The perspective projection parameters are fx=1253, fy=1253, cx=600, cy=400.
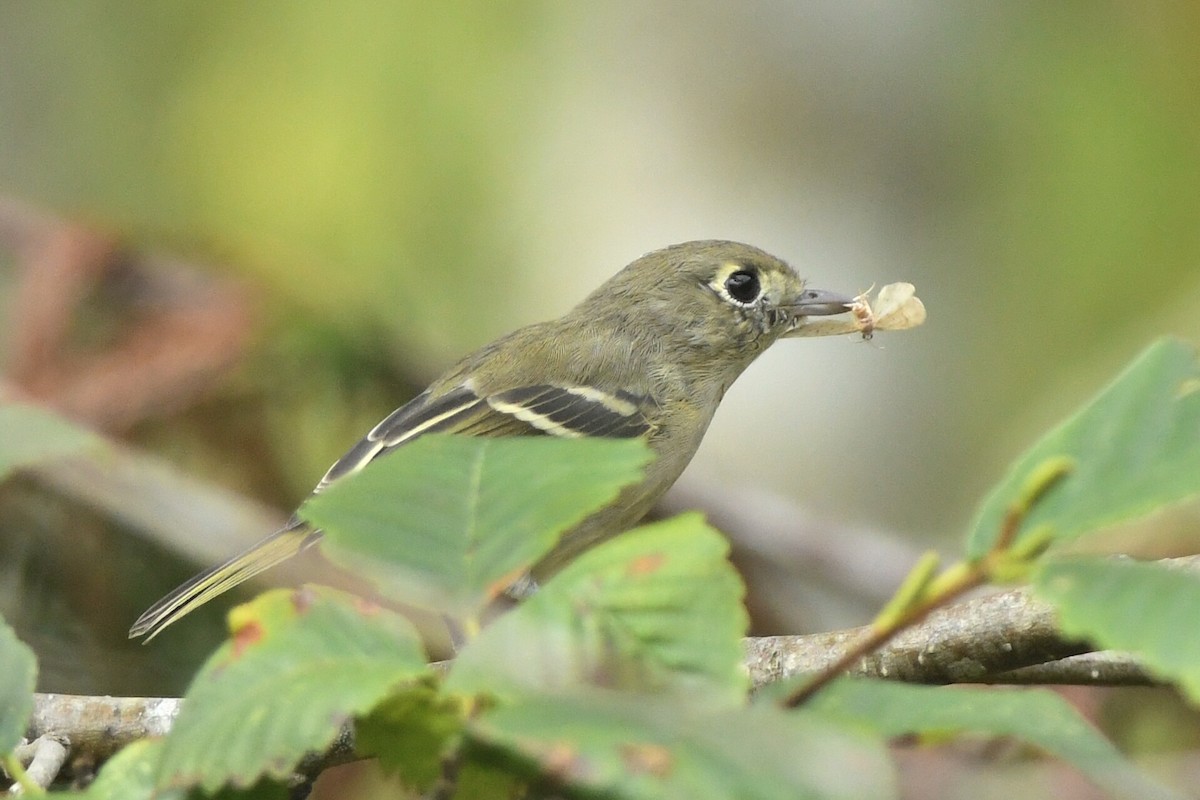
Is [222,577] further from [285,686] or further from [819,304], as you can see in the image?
[285,686]

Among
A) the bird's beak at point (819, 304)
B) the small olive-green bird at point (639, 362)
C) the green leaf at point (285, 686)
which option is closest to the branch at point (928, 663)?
the green leaf at point (285, 686)

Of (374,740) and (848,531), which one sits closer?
(374,740)

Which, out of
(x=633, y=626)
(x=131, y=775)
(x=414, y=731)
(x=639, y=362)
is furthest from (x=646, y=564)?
(x=639, y=362)

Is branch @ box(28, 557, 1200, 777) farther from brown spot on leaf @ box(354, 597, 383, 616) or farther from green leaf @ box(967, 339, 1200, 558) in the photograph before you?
green leaf @ box(967, 339, 1200, 558)

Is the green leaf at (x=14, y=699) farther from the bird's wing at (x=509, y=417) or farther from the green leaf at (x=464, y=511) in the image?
the bird's wing at (x=509, y=417)

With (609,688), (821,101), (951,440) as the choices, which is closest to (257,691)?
(609,688)

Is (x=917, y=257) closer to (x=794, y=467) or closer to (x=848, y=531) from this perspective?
(x=794, y=467)

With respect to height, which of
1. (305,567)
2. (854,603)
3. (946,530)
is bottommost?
(946,530)
